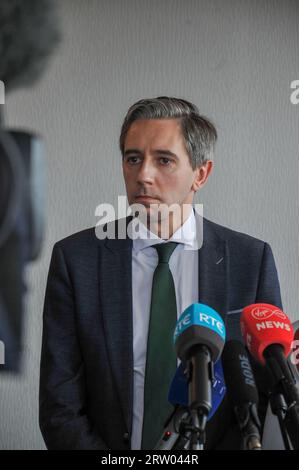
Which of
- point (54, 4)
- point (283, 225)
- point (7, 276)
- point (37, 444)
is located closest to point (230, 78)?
point (283, 225)

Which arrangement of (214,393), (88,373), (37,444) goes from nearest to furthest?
1. (214,393)
2. (88,373)
3. (37,444)

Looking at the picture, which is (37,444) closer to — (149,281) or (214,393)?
(149,281)

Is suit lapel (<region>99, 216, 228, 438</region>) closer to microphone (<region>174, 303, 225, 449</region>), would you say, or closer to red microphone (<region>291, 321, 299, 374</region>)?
red microphone (<region>291, 321, 299, 374</region>)

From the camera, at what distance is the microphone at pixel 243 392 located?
0.84 metres

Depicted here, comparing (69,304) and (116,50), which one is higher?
(116,50)

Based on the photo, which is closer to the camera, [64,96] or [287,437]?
[287,437]

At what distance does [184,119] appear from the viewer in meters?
1.70

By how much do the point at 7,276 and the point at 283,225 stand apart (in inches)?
65.4

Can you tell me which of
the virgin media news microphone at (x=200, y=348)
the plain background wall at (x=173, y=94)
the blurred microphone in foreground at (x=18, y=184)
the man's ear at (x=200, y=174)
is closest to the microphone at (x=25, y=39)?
the blurred microphone in foreground at (x=18, y=184)

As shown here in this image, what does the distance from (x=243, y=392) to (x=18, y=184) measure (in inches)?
18.5

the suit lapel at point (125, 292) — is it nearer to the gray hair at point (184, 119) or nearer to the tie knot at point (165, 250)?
the tie knot at point (165, 250)

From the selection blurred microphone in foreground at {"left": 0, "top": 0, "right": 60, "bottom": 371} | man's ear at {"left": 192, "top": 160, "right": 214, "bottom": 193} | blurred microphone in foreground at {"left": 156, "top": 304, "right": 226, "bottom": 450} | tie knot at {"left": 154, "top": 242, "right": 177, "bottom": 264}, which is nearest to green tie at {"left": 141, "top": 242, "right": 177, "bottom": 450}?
tie knot at {"left": 154, "top": 242, "right": 177, "bottom": 264}

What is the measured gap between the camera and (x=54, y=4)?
75 centimetres

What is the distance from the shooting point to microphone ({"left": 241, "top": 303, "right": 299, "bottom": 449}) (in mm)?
846
